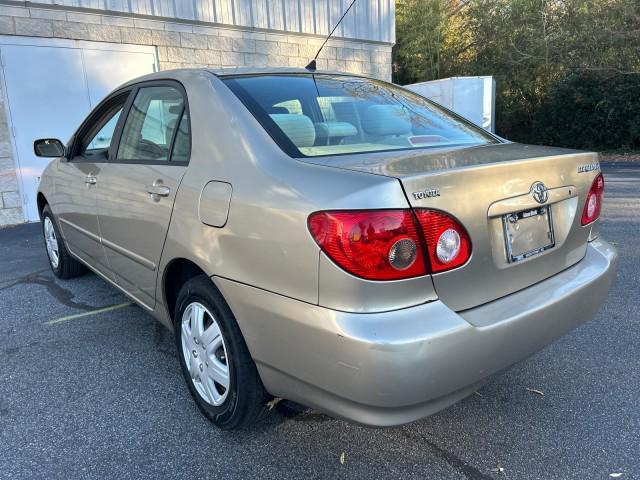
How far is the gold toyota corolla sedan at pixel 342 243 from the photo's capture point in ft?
5.61

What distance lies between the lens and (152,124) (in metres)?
2.92

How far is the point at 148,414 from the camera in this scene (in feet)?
8.43

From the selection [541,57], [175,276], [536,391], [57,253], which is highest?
[541,57]

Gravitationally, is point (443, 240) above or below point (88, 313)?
above

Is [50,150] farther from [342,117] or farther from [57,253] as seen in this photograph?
[342,117]

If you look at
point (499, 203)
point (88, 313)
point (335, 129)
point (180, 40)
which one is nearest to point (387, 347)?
point (499, 203)

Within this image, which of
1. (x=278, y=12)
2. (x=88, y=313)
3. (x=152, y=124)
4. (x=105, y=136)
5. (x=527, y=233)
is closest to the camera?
(x=527, y=233)

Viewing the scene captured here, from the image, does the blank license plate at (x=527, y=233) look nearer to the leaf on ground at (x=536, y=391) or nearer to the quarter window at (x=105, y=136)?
the leaf on ground at (x=536, y=391)

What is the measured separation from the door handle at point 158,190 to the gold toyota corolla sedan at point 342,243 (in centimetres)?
1

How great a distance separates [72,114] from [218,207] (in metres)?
7.22

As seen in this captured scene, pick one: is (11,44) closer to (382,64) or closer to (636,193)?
(382,64)

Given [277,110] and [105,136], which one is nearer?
[277,110]

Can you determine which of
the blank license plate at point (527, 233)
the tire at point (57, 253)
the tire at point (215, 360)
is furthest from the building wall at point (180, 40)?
the blank license plate at point (527, 233)

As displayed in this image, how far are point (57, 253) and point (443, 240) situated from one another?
13.2 feet
